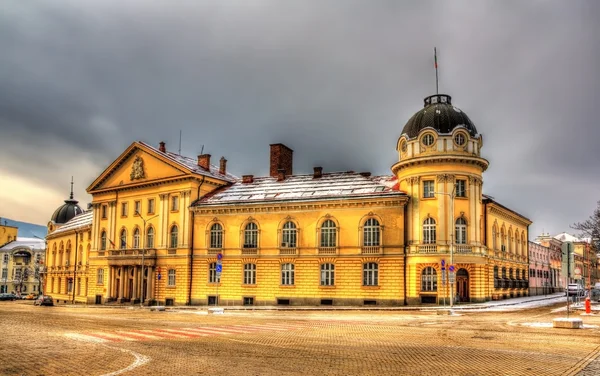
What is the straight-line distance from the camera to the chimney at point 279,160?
199ft

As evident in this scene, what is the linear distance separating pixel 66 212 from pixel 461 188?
66131mm

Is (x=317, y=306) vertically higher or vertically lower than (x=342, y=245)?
lower

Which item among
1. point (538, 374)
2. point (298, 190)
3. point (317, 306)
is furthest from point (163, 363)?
point (298, 190)

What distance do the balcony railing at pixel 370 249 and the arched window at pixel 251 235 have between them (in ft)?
33.6

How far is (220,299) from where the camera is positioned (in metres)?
54.6

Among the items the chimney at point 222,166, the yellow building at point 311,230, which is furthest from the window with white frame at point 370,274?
the chimney at point 222,166

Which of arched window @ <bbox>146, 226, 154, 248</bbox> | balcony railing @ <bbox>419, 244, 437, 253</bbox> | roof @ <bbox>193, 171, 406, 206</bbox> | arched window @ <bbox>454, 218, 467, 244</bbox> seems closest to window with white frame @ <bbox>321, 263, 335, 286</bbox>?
roof @ <bbox>193, 171, 406, 206</bbox>

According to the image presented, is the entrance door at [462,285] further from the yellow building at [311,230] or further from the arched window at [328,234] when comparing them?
the arched window at [328,234]

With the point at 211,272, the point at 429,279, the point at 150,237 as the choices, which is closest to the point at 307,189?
the point at 211,272

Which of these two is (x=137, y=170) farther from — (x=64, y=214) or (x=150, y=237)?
(x=64, y=214)

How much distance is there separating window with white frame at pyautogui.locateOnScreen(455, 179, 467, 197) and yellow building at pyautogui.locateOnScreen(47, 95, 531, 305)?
12 centimetres

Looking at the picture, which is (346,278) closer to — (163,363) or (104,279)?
(104,279)

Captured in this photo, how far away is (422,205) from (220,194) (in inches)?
798

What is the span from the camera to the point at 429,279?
1831 inches
